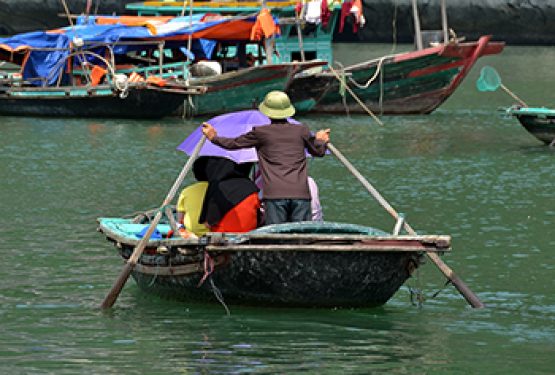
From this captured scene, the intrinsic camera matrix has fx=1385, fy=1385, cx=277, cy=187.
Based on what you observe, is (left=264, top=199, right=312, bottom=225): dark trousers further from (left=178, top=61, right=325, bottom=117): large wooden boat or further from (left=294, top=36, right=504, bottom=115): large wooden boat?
(left=294, top=36, right=504, bottom=115): large wooden boat

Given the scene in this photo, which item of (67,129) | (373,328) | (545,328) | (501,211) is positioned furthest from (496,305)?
(67,129)

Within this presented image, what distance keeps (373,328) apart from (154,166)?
1100cm

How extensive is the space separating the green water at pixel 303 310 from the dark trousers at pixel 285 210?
2.38 feet

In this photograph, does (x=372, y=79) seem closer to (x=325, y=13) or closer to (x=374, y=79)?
(x=374, y=79)

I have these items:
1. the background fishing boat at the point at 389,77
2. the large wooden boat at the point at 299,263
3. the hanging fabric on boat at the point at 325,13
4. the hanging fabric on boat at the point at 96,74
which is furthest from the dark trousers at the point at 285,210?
the hanging fabric on boat at the point at 325,13

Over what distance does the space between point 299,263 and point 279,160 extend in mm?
1060

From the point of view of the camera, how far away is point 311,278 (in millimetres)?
9992

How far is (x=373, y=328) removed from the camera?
1000cm

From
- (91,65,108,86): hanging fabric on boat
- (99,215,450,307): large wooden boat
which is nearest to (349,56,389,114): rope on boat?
(91,65,108,86): hanging fabric on boat

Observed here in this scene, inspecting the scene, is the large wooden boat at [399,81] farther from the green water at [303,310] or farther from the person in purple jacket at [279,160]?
the person in purple jacket at [279,160]

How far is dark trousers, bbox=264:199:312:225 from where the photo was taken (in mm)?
10594

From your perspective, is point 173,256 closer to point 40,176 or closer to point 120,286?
point 120,286

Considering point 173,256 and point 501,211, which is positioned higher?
point 173,256

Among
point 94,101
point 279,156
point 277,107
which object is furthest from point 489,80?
point 279,156
